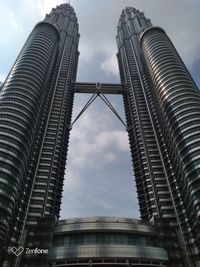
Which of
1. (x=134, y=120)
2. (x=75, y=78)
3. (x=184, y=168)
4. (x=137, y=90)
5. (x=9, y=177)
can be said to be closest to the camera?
(x=9, y=177)

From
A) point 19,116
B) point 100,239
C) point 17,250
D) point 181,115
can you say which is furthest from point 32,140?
point 181,115

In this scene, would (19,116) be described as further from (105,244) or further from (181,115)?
(181,115)

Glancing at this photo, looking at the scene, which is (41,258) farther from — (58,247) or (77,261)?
(77,261)

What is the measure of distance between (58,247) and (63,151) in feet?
207

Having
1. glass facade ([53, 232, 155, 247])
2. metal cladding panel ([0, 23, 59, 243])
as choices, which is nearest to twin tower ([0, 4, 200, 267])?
metal cladding panel ([0, 23, 59, 243])

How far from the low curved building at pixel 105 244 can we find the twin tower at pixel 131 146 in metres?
1.66

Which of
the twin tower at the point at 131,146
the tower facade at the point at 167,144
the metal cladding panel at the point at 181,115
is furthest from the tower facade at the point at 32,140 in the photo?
the metal cladding panel at the point at 181,115

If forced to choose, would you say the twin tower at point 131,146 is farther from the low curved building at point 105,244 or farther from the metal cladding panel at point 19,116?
the low curved building at point 105,244

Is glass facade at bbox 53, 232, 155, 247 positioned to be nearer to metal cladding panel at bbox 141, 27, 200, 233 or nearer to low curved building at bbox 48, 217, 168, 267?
low curved building at bbox 48, 217, 168, 267

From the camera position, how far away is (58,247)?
85.1m

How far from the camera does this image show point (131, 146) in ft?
492

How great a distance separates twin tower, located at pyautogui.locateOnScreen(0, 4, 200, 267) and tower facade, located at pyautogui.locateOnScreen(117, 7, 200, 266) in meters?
0.36

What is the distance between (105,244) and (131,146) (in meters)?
71.4

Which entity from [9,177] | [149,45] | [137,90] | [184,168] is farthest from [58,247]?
[149,45]
